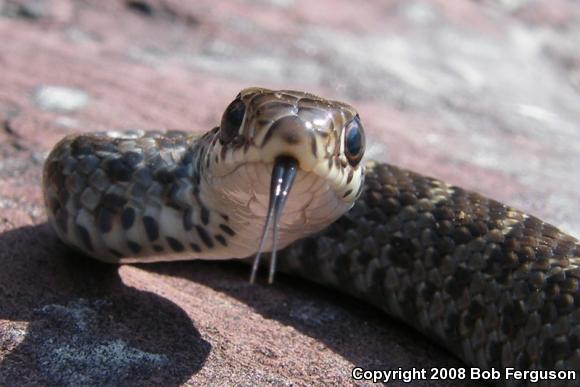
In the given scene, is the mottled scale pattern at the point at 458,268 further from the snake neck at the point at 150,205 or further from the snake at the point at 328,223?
the snake neck at the point at 150,205

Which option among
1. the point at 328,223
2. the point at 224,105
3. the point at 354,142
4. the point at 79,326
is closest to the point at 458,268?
the point at 328,223

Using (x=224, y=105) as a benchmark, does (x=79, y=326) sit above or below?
below

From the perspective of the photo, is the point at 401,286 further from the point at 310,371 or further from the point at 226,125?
the point at 226,125

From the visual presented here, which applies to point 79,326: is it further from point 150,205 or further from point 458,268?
point 458,268

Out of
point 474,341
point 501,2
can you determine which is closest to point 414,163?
point 474,341

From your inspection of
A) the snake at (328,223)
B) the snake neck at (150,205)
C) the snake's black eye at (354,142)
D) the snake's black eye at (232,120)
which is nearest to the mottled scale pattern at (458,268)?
the snake at (328,223)

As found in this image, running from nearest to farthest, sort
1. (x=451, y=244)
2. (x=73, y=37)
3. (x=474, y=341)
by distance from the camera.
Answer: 1. (x=474, y=341)
2. (x=451, y=244)
3. (x=73, y=37)

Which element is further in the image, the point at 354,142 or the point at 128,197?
the point at 128,197
